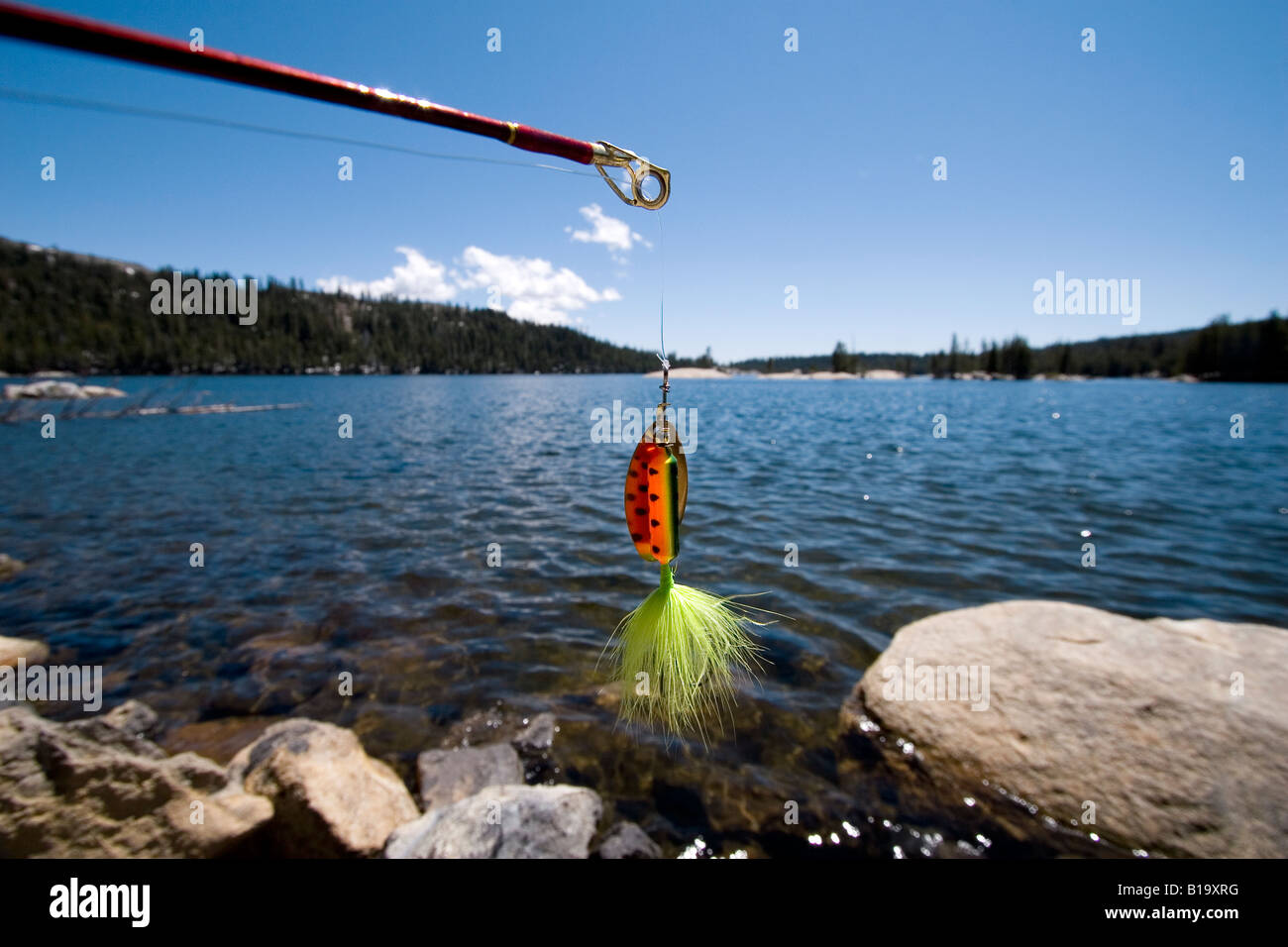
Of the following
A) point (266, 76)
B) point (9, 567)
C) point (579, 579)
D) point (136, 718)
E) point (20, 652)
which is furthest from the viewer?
point (9, 567)

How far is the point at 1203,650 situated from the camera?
245 inches

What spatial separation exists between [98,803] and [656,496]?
5.64 metres

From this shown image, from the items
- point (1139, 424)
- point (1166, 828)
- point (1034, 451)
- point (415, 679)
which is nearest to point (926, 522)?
point (1166, 828)

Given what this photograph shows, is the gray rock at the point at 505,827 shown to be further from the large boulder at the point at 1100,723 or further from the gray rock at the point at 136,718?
the gray rock at the point at 136,718

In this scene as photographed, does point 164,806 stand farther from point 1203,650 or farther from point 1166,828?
point 1203,650

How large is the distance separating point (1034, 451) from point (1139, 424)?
25.3m

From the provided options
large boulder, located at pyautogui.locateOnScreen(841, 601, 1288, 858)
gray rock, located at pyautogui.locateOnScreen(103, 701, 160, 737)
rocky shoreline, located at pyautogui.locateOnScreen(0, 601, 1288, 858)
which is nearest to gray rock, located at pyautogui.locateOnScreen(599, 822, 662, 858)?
rocky shoreline, located at pyautogui.locateOnScreen(0, 601, 1288, 858)

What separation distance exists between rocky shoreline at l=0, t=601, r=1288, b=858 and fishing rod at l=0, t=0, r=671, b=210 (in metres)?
5.35

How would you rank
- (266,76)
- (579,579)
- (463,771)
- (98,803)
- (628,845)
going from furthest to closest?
(579,579) → (463,771) → (628,845) → (98,803) → (266,76)

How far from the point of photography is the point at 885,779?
5906 mm

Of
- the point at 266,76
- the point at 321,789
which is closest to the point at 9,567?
the point at 321,789

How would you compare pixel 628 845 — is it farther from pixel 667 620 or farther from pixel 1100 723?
pixel 1100 723

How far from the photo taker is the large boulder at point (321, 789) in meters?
5.00

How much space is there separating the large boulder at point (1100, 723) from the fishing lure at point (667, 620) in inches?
94.7
